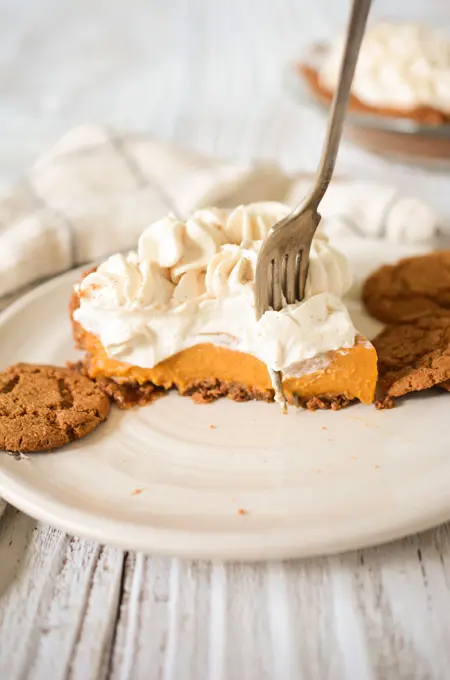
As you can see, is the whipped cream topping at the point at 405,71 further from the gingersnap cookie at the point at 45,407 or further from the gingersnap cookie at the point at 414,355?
the gingersnap cookie at the point at 45,407

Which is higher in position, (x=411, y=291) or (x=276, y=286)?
(x=276, y=286)

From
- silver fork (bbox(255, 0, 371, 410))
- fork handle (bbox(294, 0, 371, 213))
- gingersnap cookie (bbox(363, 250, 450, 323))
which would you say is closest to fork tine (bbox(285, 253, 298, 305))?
silver fork (bbox(255, 0, 371, 410))

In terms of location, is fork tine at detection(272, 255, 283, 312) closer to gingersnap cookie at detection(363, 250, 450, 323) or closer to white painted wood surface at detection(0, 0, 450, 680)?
gingersnap cookie at detection(363, 250, 450, 323)

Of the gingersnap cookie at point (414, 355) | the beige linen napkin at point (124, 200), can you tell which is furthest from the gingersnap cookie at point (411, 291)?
the beige linen napkin at point (124, 200)

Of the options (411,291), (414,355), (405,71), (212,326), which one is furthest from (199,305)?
(405,71)

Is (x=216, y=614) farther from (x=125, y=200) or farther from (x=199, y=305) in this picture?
(x=125, y=200)

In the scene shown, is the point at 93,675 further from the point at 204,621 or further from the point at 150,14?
the point at 150,14

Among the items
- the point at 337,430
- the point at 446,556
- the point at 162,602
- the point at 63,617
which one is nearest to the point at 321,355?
the point at 337,430
